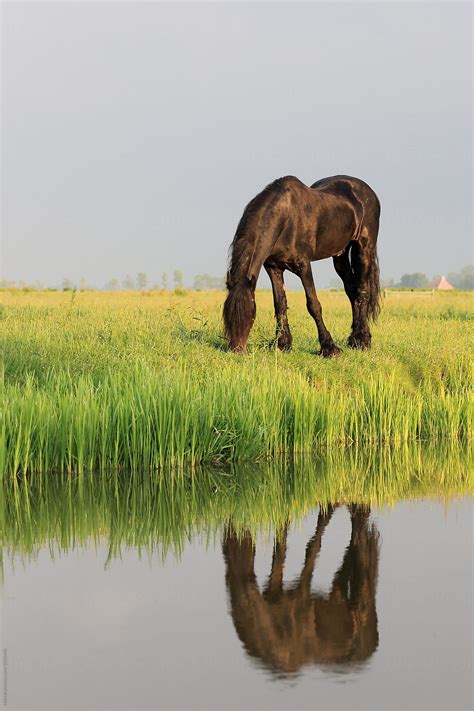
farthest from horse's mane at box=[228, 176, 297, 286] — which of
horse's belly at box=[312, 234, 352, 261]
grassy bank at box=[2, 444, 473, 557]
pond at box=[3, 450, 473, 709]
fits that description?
pond at box=[3, 450, 473, 709]

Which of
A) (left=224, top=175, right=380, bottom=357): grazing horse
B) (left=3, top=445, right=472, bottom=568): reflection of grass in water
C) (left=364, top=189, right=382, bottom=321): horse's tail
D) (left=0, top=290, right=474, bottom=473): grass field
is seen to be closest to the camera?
(left=3, top=445, right=472, bottom=568): reflection of grass in water

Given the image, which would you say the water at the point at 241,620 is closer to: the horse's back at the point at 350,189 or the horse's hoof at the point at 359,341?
the horse's hoof at the point at 359,341

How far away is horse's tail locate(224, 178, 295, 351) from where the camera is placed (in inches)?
519

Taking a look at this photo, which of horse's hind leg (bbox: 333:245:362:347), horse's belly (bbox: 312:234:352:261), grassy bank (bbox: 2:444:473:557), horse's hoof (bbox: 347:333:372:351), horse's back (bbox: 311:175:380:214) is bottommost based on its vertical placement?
grassy bank (bbox: 2:444:473:557)

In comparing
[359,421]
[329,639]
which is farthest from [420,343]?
[329,639]

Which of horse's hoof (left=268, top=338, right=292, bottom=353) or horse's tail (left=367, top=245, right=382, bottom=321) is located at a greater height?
horse's tail (left=367, top=245, right=382, bottom=321)

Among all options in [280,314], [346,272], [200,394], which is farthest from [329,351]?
[200,394]

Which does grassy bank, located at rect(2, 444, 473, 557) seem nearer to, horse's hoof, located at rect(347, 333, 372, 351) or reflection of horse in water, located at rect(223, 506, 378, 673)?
reflection of horse in water, located at rect(223, 506, 378, 673)

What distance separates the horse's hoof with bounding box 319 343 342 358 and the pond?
6.00 m

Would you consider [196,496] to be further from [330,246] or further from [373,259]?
[373,259]

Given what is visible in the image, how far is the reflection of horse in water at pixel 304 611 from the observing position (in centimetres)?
470

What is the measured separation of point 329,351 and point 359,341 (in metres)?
1.54

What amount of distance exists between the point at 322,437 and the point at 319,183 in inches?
248

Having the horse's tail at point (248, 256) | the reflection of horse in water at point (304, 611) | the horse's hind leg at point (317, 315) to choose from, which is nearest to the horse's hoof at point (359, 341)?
the horse's hind leg at point (317, 315)
